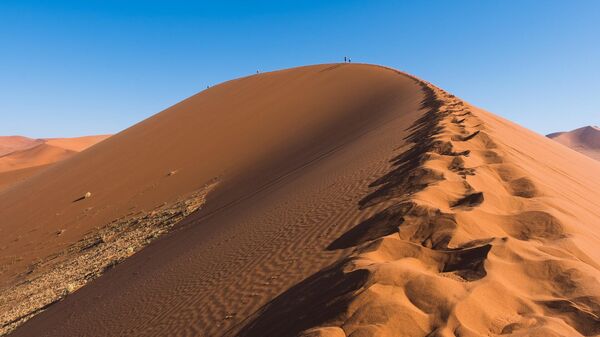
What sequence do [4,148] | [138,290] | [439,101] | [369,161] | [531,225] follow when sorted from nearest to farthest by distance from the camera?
[531,225], [138,290], [369,161], [439,101], [4,148]

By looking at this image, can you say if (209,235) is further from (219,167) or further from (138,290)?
(219,167)

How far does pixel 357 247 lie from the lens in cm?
425

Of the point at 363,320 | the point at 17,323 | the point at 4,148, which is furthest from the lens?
the point at 4,148

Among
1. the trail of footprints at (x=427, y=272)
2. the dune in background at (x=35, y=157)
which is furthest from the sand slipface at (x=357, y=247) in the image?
the dune in background at (x=35, y=157)

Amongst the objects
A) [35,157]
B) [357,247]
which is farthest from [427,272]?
[35,157]

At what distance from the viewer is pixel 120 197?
664 inches

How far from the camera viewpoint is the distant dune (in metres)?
73.4

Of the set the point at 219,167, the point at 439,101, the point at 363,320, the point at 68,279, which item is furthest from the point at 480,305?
the point at 219,167

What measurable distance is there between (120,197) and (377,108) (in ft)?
35.2

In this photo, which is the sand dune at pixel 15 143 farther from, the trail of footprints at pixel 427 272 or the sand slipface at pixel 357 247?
the trail of footprints at pixel 427 272

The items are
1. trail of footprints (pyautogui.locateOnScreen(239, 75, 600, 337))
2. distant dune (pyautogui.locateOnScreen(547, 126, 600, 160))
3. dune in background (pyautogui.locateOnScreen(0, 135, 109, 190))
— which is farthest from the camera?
distant dune (pyautogui.locateOnScreen(547, 126, 600, 160))

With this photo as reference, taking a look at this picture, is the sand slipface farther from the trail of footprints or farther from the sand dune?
the sand dune

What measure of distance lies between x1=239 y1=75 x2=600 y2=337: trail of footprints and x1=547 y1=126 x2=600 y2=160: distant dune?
252 feet

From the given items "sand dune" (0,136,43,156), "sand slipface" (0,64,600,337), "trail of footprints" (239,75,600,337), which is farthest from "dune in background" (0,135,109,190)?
"sand dune" (0,136,43,156)
